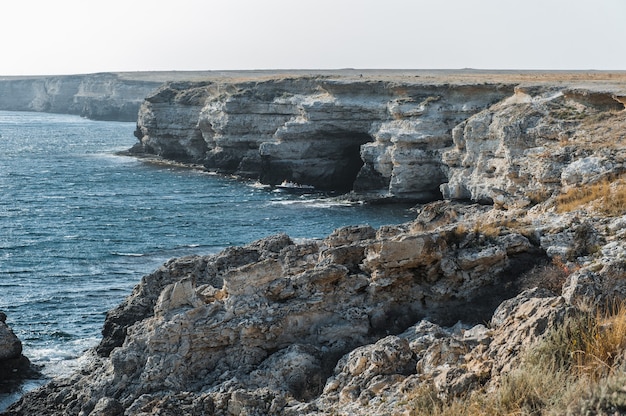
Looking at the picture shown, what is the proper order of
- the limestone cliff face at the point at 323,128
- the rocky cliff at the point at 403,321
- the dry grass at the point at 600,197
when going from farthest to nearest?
the limestone cliff face at the point at 323,128, the dry grass at the point at 600,197, the rocky cliff at the point at 403,321

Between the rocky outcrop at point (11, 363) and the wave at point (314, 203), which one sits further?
→ the wave at point (314, 203)

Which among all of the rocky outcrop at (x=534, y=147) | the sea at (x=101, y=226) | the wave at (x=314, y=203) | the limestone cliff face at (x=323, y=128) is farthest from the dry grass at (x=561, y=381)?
the limestone cliff face at (x=323, y=128)

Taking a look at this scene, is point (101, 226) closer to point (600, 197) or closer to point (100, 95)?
point (600, 197)

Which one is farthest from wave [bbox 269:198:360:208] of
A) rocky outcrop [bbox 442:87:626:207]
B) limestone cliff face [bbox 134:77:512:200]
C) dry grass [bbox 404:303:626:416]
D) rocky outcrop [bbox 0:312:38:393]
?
dry grass [bbox 404:303:626:416]

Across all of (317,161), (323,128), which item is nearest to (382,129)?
(323,128)

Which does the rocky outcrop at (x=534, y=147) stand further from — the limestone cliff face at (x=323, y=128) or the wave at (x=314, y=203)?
the wave at (x=314, y=203)

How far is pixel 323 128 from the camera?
59406 millimetres

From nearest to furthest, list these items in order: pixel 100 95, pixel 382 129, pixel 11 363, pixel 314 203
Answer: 1. pixel 11 363
2. pixel 314 203
3. pixel 382 129
4. pixel 100 95

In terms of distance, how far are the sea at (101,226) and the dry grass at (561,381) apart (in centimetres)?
1556

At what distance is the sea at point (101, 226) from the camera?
89.7ft

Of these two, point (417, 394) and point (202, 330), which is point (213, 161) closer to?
point (202, 330)

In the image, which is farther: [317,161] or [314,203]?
[317,161]

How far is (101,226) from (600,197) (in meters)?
33.2

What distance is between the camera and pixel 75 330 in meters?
25.9
